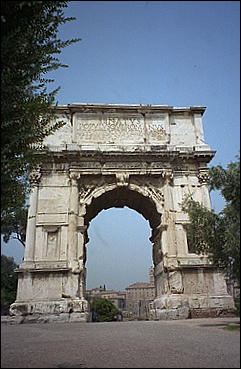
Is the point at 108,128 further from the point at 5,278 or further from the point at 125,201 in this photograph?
the point at 5,278

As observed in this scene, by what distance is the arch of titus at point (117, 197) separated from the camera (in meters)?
13.0

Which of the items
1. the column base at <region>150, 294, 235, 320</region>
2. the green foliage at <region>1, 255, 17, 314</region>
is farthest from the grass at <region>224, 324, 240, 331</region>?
the column base at <region>150, 294, 235, 320</region>

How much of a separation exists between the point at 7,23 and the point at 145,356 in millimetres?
3499

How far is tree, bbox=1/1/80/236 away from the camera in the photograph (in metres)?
3.57

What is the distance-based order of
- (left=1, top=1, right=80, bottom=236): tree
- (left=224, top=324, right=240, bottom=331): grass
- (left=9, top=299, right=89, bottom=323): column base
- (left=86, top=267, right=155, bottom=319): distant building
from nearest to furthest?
(left=224, top=324, right=240, bottom=331): grass
(left=1, top=1, right=80, bottom=236): tree
(left=9, top=299, right=89, bottom=323): column base
(left=86, top=267, right=155, bottom=319): distant building

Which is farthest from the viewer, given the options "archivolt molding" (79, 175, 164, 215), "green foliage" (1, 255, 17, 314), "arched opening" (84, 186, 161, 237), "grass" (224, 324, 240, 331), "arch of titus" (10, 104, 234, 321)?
"arched opening" (84, 186, 161, 237)

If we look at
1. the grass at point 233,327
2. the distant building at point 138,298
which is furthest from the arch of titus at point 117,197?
the grass at point 233,327

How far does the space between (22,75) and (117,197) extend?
41.4 feet

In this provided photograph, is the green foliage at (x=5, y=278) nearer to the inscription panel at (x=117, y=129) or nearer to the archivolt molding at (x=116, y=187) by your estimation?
the archivolt molding at (x=116, y=187)

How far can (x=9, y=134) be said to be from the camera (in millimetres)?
3766

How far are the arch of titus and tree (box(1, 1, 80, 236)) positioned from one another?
30.2ft

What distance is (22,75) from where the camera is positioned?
3941mm

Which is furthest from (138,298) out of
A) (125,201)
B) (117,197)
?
(117,197)

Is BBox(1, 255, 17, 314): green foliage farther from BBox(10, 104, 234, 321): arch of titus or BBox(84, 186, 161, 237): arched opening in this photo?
BBox(84, 186, 161, 237): arched opening
